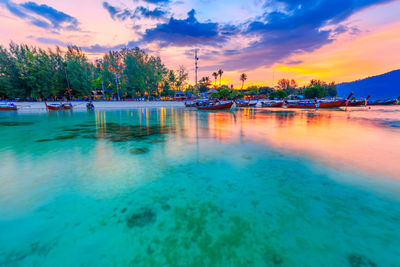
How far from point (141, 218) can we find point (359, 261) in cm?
338

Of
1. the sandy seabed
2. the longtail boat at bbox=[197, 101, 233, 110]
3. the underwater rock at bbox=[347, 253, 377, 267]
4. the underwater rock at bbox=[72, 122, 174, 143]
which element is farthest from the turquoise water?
the sandy seabed

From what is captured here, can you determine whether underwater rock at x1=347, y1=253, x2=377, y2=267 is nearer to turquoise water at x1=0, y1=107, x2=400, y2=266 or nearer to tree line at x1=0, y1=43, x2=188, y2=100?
turquoise water at x1=0, y1=107, x2=400, y2=266

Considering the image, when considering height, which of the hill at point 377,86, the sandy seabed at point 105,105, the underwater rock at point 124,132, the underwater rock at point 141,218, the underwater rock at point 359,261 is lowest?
the underwater rock at point 359,261

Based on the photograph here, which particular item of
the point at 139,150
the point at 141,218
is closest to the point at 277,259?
the point at 141,218

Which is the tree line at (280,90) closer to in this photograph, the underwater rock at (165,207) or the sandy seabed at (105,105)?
the sandy seabed at (105,105)

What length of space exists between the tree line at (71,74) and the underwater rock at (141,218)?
5768 cm

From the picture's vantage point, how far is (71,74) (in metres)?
49.5

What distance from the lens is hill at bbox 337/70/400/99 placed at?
15388 cm

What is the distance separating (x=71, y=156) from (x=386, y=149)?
1384 cm

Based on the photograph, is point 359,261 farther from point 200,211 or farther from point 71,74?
point 71,74

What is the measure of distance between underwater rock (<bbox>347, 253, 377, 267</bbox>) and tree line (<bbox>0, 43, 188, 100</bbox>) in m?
60.0

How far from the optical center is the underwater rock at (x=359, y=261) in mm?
2240

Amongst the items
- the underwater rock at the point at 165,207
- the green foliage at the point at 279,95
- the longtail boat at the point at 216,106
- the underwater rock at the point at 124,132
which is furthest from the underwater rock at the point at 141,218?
the green foliage at the point at 279,95

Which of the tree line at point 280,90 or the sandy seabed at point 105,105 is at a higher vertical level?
the tree line at point 280,90
